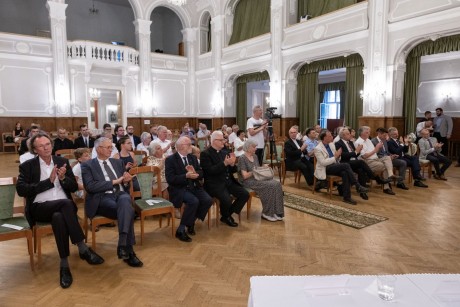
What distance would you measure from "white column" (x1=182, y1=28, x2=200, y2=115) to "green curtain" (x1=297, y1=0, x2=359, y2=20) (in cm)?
541

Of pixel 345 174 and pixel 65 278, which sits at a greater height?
pixel 345 174

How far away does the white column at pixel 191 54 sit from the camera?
14.0 m

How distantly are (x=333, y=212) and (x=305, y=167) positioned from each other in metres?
1.44

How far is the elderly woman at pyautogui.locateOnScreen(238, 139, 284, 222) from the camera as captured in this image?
4152mm

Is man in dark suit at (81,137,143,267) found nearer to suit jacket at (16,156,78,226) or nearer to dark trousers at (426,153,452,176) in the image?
suit jacket at (16,156,78,226)

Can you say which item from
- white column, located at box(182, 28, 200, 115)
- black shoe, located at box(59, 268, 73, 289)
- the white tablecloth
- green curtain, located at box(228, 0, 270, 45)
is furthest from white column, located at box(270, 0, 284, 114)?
the white tablecloth

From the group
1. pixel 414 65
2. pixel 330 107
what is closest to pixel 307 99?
pixel 414 65

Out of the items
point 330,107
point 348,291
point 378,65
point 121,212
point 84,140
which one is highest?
point 378,65

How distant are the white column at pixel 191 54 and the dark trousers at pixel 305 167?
30.5 ft

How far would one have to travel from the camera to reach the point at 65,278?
2.60 meters

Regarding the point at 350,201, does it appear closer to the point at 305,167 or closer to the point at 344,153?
the point at 344,153

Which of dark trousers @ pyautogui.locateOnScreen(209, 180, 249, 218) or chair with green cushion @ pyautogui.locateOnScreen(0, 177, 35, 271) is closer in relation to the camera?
chair with green cushion @ pyautogui.locateOnScreen(0, 177, 35, 271)

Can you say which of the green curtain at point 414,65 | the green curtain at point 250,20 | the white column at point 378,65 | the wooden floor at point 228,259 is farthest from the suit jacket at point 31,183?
the green curtain at point 250,20

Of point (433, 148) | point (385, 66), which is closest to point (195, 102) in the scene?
point (385, 66)
